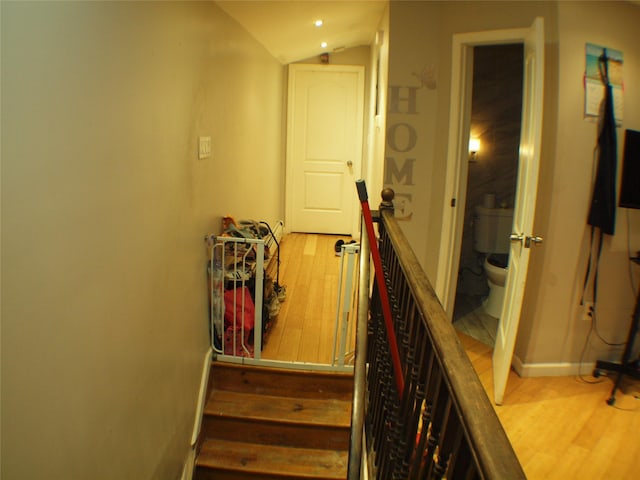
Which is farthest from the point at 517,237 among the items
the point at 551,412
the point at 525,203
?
the point at 551,412

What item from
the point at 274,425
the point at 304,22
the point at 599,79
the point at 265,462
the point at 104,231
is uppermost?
the point at 304,22

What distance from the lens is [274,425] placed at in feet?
8.82

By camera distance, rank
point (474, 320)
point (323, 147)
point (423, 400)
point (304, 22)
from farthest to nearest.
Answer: point (323, 147) → point (474, 320) → point (304, 22) → point (423, 400)

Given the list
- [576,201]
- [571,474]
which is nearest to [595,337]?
[576,201]

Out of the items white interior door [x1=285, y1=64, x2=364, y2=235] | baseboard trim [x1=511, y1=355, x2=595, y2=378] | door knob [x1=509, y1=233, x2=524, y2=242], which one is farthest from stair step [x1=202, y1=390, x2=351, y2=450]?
white interior door [x1=285, y1=64, x2=364, y2=235]

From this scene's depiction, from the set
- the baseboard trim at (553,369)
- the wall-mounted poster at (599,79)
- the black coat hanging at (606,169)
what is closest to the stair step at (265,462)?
the baseboard trim at (553,369)

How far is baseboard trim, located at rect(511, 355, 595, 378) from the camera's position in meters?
2.79

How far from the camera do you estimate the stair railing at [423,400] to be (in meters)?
0.63

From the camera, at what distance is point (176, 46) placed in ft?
6.44

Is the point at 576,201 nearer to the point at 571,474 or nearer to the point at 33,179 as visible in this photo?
the point at 571,474

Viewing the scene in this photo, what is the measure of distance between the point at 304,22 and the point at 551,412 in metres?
3.08

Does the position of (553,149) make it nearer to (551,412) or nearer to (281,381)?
(551,412)

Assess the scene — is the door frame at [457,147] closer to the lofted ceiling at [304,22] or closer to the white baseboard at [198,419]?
the lofted ceiling at [304,22]

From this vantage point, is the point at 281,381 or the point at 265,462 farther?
the point at 281,381
